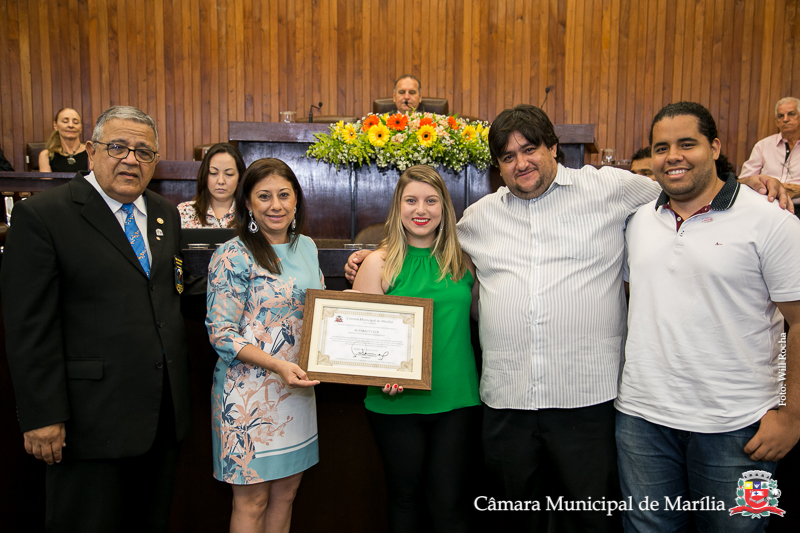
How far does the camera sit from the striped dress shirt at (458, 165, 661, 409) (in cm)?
163

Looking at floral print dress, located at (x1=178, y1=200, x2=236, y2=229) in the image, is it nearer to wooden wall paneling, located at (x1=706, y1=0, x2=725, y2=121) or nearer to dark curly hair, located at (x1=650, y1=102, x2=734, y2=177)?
dark curly hair, located at (x1=650, y1=102, x2=734, y2=177)

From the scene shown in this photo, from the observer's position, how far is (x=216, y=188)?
310cm

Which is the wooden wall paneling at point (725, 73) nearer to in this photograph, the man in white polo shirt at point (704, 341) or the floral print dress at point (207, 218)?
the man in white polo shirt at point (704, 341)

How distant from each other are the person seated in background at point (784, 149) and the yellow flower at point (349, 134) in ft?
11.9

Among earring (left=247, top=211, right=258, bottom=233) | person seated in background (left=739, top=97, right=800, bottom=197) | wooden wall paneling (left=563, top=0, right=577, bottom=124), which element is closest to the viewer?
earring (left=247, top=211, right=258, bottom=233)

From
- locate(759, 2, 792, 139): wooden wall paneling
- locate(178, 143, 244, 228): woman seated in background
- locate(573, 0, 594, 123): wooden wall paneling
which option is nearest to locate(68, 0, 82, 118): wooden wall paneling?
locate(178, 143, 244, 228): woman seated in background

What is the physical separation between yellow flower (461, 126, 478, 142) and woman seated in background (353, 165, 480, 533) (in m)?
1.51

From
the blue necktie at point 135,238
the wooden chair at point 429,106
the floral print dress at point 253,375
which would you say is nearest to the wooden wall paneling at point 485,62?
the wooden chair at point 429,106

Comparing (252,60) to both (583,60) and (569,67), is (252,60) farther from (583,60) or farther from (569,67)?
(583,60)

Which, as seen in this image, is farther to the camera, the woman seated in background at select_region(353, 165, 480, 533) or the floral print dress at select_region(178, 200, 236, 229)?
the floral print dress at select_region(178, 200, 236, 229)

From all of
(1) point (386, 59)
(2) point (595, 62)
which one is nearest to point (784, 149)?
(2) point (595, 62)

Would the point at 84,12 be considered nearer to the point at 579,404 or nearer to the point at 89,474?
the point at 89,474

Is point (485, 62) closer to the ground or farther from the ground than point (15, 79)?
farther from the ground

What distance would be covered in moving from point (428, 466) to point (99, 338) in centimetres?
108
